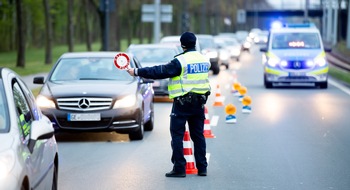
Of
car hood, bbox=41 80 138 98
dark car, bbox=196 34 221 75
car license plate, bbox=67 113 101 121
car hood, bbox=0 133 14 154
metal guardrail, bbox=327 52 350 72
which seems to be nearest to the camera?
car hood, bbox=0 133 14 154

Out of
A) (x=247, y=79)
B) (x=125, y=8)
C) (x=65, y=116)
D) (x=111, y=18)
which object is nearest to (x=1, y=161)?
(x=65, y=116)

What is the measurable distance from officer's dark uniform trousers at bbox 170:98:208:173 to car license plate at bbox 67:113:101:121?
4046 millimetres

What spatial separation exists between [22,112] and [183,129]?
12.4 feet

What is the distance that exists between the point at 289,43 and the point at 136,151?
720 inches

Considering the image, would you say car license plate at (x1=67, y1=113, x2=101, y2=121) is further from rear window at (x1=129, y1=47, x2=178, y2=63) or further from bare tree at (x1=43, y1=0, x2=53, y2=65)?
bare tree at (x1=43, y1=0, x2=53, y2=65)

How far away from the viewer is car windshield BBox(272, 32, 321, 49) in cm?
3183

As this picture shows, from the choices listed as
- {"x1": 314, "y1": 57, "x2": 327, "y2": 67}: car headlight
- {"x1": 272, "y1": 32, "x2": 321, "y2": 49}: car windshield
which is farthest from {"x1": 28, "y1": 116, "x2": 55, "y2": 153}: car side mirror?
{"x1": 272, "y1": 32, "x2": 321, "y2": 49}: car windshield

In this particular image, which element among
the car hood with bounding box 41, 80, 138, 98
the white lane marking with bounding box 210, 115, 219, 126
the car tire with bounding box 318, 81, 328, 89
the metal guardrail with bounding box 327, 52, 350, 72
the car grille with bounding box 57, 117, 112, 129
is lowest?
the metal guardrail with bounding box 327, 52, 350, 72

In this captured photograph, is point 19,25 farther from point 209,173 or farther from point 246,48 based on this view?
point 246,48

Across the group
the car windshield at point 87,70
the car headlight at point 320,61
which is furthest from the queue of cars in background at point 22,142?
the car headlight at point 320,61

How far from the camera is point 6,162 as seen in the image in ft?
21.6

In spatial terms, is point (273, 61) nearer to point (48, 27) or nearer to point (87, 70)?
point (87, 70)

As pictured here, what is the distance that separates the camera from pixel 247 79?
3941 centimetres

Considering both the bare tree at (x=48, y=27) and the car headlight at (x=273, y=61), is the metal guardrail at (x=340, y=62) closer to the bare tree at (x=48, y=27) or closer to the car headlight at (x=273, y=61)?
the car headlight at (x=273, y=61)
